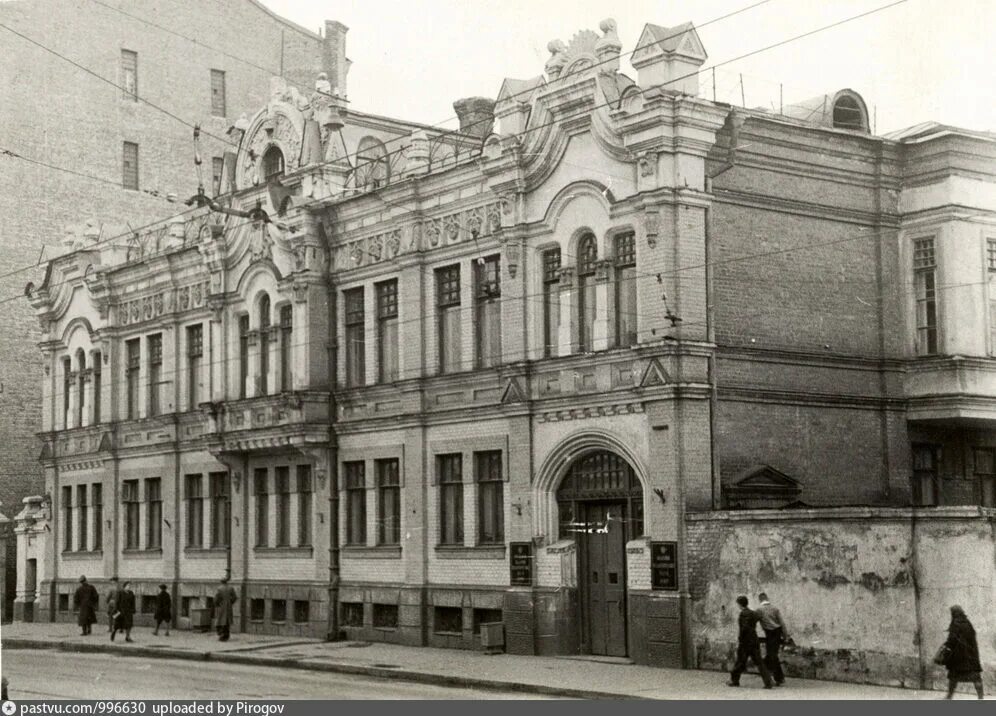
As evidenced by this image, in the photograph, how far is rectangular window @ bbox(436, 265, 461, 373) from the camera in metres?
34.5

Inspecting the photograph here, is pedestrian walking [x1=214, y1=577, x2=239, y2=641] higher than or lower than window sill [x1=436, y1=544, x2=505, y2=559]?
lower

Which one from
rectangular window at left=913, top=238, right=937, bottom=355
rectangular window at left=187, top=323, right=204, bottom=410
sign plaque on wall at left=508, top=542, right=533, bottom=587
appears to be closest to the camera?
sign plaque on wall at left=508, top=542, right=533, bottom=587

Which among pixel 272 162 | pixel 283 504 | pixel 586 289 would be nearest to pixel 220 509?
pixel 283 504

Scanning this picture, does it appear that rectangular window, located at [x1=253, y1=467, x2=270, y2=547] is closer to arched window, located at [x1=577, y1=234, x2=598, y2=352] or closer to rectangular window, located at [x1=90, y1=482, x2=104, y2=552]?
rectangular window, located at [x1=90, y1=482, x2=104, y2=552]

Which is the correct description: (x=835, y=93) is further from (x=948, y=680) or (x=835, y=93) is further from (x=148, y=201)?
(x=148, y=201)

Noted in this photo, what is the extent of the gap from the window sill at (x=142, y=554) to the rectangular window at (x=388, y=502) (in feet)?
35.8

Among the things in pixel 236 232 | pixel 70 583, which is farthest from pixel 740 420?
pixel 70 583

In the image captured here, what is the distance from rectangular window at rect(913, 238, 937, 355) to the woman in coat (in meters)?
11.0

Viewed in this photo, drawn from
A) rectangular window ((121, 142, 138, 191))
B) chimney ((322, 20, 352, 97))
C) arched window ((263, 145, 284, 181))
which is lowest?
arched window ((263, 145, 284, 181))

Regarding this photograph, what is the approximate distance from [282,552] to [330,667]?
346 inches

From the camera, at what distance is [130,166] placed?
182 feet

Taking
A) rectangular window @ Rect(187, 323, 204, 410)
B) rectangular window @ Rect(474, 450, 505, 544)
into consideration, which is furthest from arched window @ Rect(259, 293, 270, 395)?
rectangular window @ Rect(474, 450, 505, 544)

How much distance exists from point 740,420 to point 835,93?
811 cm

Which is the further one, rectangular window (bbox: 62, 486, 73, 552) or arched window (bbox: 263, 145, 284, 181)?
rectangular window (bbox: 62, 486, 73, 552)
